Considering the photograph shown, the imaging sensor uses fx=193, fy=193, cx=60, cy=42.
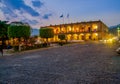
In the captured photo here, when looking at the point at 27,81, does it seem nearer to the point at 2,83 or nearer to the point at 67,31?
the point at 2,83

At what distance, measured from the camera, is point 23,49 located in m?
30.5

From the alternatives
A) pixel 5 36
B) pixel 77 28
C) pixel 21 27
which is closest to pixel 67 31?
pixel 77 28

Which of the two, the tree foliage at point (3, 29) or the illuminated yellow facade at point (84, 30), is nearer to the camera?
the tree foliage at point (3, 29)

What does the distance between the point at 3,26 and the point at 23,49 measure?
13508 millimetres

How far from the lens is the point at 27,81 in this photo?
8328 millimetres

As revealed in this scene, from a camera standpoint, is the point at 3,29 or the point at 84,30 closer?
the point at 3,29

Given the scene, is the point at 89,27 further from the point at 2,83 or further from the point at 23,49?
the point at 2,83

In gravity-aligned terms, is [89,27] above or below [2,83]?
above

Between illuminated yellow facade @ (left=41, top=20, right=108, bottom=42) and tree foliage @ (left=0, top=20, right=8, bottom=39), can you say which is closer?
tree foliage @ (left=0, top=20, right=8, bottom=39)

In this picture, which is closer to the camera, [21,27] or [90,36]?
[21,27]

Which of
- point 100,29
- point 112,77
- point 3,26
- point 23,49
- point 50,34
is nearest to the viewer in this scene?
point 112,77

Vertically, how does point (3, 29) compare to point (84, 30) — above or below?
below

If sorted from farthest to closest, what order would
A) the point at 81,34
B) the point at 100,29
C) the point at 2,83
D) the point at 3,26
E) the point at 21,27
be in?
the point at 81,34 < the point at 100,29 < the point at 3,26 < the point at 21,27 < the point at 2,83

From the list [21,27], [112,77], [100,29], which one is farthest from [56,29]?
[112,77]
